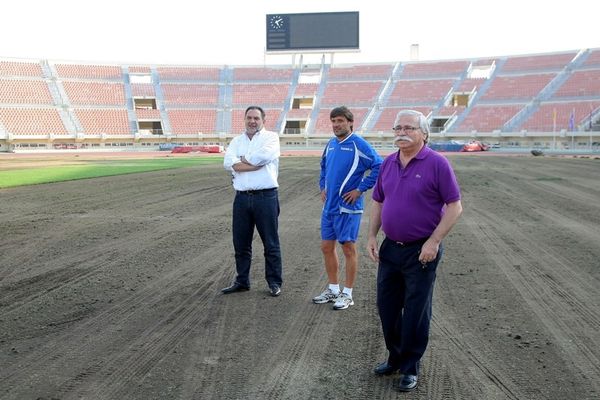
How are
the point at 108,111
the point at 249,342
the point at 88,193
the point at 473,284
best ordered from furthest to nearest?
the point at 108,111, the point at 88,193, the point at 473,284, the point at 249,342

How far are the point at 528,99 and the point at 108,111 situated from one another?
46.2 meters

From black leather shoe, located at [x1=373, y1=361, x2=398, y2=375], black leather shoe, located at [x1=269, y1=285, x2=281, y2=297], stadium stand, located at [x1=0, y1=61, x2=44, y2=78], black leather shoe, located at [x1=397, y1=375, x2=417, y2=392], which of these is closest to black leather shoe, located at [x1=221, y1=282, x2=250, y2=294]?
black leather shoe, located at [x1=269, y1=285, x2=281, y2=297]

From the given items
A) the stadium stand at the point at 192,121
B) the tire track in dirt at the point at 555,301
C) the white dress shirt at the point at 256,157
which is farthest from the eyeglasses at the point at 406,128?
the stadium stand at the point at 192,121

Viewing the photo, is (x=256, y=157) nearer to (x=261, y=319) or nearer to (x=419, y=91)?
(x=261, y=319)

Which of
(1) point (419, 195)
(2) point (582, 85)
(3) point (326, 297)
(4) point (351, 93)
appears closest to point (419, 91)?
(4) point (351, 93)

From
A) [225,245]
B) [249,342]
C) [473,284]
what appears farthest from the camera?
[225,245]

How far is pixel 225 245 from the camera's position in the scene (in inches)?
334

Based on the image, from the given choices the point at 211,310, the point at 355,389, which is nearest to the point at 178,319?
the point at 211,310

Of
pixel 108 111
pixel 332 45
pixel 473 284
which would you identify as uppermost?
pixel 332 45

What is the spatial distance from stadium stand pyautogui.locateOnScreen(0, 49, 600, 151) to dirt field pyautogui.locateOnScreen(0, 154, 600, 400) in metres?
46.5

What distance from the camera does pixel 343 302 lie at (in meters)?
5.36

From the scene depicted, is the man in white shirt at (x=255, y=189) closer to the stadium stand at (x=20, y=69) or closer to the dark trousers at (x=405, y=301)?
the dark trousers at (x=405, y=301)

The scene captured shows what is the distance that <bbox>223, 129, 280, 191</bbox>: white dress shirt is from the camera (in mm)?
5586

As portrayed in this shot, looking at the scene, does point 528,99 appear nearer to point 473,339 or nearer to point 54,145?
point 54,145
